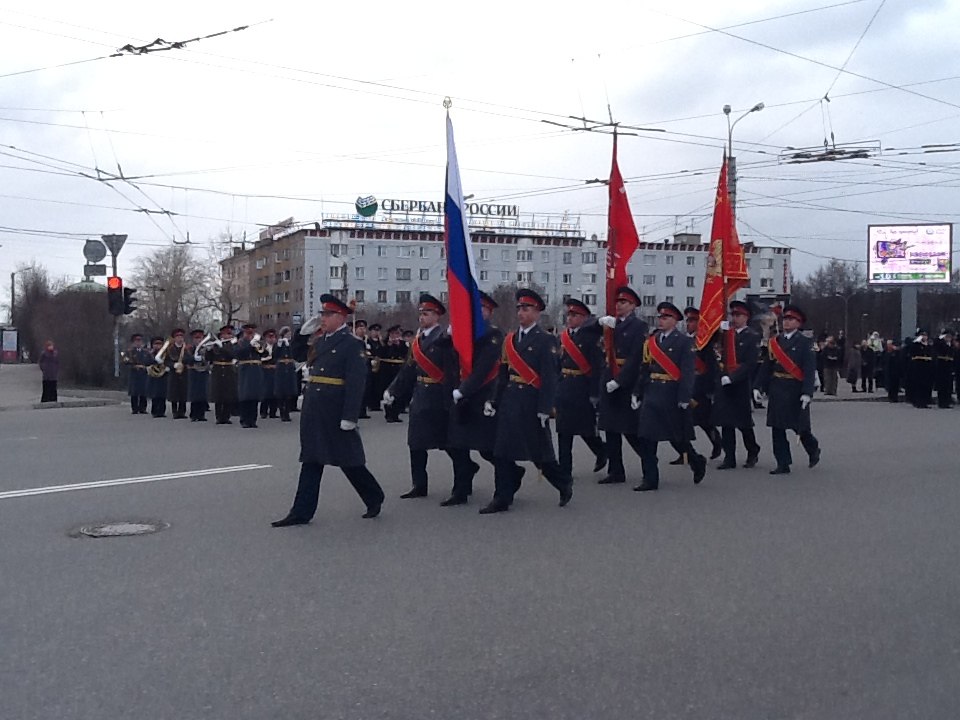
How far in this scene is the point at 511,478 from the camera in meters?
8.79

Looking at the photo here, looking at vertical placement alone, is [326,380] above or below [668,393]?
above

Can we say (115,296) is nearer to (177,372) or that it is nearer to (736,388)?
(177,372)

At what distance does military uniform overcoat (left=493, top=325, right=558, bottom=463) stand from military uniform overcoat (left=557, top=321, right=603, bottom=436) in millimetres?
1202

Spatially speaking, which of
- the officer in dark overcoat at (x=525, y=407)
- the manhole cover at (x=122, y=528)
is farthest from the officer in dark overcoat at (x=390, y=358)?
the manhole cover at (x=122, y=528)

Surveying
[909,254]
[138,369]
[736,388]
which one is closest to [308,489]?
[736,388]

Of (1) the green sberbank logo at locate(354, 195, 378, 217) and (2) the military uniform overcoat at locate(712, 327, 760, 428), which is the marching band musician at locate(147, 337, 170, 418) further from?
(1) the green sberbank logo at locate(354, 195, 378, 217)

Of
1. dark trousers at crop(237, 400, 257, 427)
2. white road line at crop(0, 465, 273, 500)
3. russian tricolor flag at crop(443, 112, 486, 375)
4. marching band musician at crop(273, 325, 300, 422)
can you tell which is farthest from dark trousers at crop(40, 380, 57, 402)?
russian tricolor flag at crop(443, 112, 486, 375)

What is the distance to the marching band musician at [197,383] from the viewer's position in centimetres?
1861

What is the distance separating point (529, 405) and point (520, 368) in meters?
0.33

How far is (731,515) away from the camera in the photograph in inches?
341

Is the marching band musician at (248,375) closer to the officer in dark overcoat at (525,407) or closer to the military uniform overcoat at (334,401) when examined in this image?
the officer in dark overcoat at (525,407)

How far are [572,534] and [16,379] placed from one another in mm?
33475

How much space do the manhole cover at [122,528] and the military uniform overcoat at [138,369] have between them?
42.0 feet

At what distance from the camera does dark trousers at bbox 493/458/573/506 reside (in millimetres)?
8727
